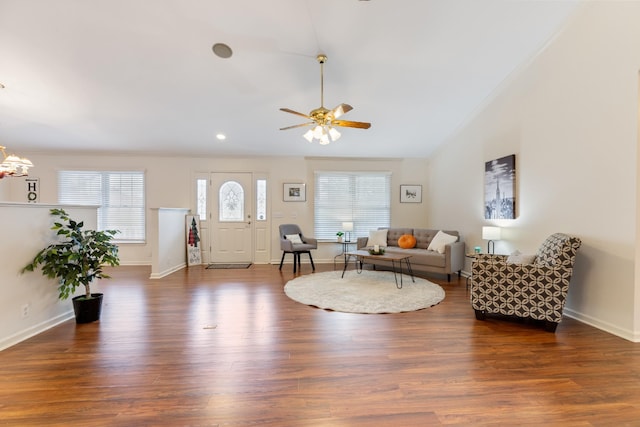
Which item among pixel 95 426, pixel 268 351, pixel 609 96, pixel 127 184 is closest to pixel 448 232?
pixel 609 96

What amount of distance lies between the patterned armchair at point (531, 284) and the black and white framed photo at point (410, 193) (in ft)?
12.0

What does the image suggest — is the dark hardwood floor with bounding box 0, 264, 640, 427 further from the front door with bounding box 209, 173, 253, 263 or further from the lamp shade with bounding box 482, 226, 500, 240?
the front door with bounding box 209, 173, 253, 263

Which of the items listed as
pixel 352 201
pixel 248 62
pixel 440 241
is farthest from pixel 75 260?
pixel 440 241

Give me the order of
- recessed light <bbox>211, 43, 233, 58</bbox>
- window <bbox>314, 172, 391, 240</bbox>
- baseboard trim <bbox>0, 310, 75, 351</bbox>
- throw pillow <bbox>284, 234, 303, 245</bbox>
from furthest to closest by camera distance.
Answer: window <bbox>314, 172, 391, 240</bbox>
throw pillow <bbox>284, 234, 303, 245</bbox>
recessed light <bbox>211, 43, 233, 58</bbox>
baseboard trim <bbox>0, 310, 75, 351</bbox>

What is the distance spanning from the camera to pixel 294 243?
19.0 ft

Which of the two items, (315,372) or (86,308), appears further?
(86,308)

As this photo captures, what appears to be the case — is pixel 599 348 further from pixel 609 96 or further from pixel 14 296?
pixel 14 296

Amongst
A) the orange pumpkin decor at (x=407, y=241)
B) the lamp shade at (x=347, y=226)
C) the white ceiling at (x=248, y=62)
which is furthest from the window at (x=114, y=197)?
the orange pumpkin decor at (x=407, y=241)

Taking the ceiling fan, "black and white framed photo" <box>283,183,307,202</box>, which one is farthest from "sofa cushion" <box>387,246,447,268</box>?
the ceiling fan

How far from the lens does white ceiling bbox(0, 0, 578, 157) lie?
9.73 feet

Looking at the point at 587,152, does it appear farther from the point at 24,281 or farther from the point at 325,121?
the point at 24,281

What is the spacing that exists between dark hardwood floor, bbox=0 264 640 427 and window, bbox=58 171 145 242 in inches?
145

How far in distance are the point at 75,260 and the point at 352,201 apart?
5.11m

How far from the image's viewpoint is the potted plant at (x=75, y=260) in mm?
2758
